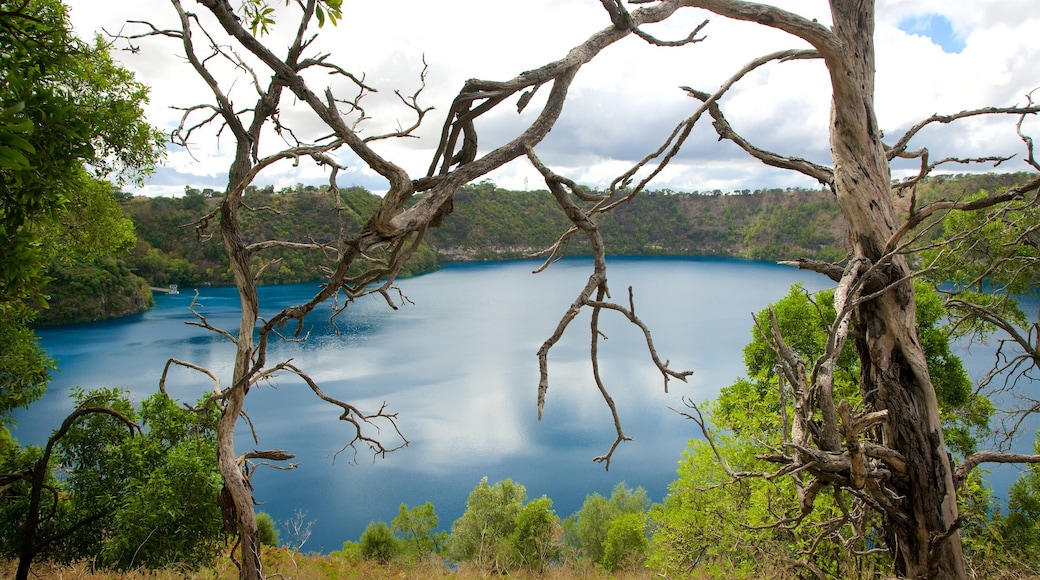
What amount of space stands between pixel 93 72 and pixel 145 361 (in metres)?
19.8

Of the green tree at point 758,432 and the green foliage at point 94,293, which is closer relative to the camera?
the green tree at point 758,432

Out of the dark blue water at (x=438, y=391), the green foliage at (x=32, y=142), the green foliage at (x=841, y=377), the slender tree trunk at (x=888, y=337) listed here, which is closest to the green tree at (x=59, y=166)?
the green foliage at (x=32, y=142)

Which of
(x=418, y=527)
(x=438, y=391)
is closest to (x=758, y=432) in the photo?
(x=418, y=527)

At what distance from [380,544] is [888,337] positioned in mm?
12160

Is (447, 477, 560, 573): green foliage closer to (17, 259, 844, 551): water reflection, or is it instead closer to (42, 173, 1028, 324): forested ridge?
(17, 259, 844, 551): water reflection

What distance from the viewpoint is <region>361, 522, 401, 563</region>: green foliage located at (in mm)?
12328

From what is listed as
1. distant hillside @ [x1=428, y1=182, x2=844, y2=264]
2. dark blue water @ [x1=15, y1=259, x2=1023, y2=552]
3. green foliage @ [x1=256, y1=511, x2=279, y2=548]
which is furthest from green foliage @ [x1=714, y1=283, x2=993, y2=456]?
distant hillside @ [x1=428, y1=182, x2=844, y2=264]

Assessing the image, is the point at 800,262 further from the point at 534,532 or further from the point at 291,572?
the point at 534,532

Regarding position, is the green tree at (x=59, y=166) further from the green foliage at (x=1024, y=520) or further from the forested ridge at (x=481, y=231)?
the forested ridge at (x=481, y=231)

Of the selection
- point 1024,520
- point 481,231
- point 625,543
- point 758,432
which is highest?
point 481,231

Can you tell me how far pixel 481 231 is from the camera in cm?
5509

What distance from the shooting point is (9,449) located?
21.7ft

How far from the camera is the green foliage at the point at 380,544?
40.4ft

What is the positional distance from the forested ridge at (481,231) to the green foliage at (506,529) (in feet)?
41.7
